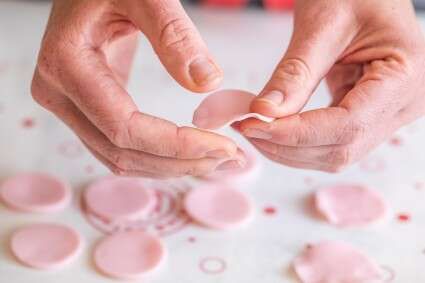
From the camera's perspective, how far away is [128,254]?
2.31 feet

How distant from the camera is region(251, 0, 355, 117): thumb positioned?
0.59 metres

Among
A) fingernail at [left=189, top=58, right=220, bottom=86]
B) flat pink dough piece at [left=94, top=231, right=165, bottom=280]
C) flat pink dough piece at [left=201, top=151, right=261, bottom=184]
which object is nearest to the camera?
fingernail at [left=189, top=58, right=220, bottom=86]

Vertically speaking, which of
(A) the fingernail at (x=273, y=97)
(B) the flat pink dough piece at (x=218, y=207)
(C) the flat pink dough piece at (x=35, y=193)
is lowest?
(C) the flat pink dough piece at (x=35, y=193)

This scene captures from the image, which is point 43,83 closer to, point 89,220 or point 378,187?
point 89,220

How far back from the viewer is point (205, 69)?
0.55m

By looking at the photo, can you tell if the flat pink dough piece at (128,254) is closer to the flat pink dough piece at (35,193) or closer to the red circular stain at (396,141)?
the flat pink dough piece at (35,193)

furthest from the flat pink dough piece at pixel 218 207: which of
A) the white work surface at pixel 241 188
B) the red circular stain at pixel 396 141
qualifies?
the red circular stain at pixel 396 141

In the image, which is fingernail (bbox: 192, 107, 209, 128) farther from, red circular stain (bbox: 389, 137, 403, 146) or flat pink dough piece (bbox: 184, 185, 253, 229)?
red circular stain (bbox: 389, 137, 403, 146)

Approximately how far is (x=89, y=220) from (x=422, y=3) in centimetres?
66

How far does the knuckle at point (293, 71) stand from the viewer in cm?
59

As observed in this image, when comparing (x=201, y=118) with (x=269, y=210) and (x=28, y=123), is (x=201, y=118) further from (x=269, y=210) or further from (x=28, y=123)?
(x=28, y=123)

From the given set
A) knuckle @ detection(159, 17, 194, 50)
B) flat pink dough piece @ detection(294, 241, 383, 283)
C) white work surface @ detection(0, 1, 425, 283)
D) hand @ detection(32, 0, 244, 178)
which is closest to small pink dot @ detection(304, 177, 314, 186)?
white work surface @ detection(0, 1, 425, 283)

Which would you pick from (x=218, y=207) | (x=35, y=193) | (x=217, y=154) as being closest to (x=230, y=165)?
(x=217, y=154)

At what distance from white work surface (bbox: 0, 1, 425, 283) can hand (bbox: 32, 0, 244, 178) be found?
Result: 0.08 m
